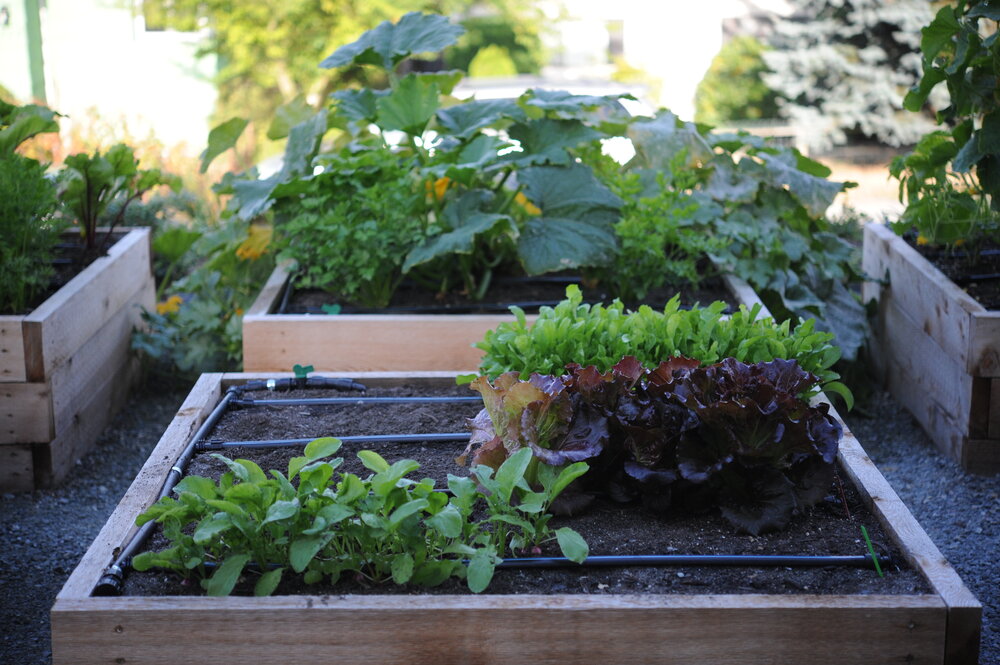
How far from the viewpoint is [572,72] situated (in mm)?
22609

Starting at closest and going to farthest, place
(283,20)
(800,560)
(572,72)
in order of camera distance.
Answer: (800,560)
(283,20)
(572,72)

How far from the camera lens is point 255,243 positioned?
3824 millimetres

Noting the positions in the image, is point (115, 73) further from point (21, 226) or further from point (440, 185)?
point (440, 185)

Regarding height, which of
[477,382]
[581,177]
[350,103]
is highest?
[350,103]

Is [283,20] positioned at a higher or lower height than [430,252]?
higher

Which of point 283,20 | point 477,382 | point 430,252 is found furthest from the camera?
point 283,20

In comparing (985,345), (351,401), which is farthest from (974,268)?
(351,401)

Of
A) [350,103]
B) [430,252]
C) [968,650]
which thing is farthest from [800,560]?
[350,103]

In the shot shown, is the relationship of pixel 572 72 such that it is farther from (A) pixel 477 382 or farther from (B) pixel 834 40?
(A) pixel 477 382

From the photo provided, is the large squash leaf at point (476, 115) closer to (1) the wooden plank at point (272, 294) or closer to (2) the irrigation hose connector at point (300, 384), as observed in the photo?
(1) the wooden plank at point (272, 294)

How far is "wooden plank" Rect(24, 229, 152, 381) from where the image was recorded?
10.0 feet

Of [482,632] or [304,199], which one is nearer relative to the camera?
[482,632]

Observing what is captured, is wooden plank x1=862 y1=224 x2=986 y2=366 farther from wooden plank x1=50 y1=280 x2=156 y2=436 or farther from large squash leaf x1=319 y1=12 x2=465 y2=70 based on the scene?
wooden plank x1=50 y1=280 x2=156 y2=436

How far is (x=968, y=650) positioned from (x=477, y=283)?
7.86 ft
